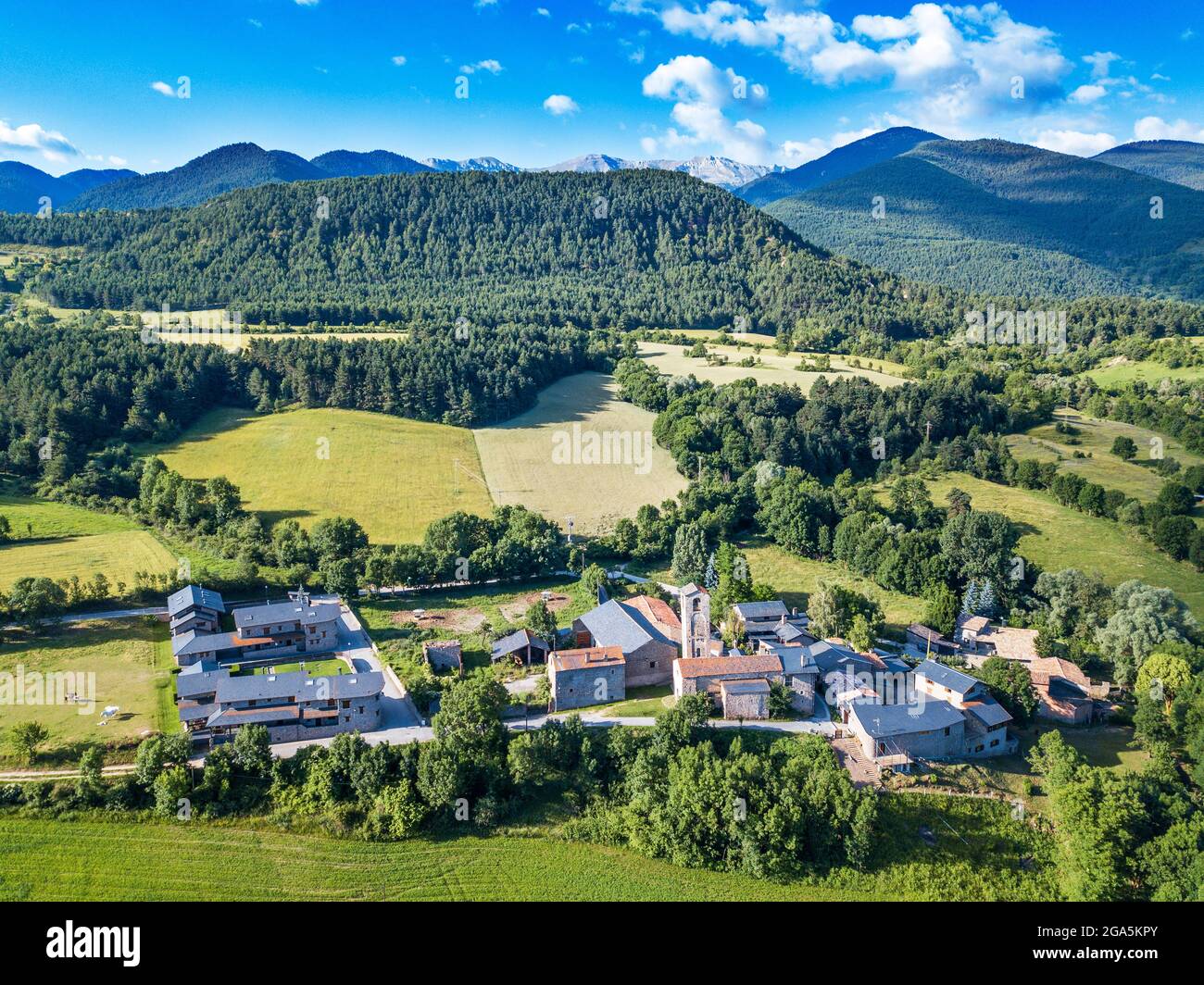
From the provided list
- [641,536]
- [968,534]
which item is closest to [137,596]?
[641,536]

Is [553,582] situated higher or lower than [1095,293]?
lower

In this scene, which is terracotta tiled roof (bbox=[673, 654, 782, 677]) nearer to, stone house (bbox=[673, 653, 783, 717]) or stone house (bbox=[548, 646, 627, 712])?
stone house (bbox=[673, 653, 783, 717])

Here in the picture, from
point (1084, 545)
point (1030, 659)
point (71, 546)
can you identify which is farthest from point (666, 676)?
point (71, 546)

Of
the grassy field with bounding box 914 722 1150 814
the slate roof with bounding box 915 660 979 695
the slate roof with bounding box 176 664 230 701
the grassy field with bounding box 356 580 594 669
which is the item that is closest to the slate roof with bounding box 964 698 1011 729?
the slate roof with bounding box 915 660 979 695

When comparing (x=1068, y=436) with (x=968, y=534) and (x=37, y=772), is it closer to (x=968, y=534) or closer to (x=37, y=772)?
(x=968, y=534)

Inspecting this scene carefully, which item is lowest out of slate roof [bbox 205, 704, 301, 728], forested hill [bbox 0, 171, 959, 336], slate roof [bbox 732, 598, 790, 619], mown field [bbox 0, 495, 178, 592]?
slate roof [bbox 205, 704, 301, 728]
